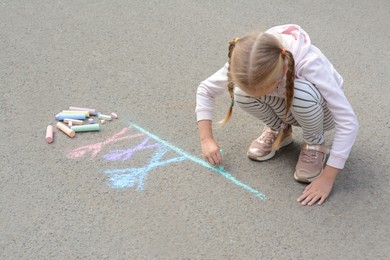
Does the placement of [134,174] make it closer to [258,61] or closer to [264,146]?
[264,146]

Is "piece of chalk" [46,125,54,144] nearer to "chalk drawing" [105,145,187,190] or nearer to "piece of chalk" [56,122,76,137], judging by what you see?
"piece of chalk" [56,122,76,137]

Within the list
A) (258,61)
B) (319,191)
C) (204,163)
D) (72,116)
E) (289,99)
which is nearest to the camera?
(258,61)

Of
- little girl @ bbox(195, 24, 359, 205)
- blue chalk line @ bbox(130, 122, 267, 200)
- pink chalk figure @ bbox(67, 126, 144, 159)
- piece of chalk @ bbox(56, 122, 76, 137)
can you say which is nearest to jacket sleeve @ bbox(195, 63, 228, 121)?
little girl @ bbox(195, 24, 359, 205)

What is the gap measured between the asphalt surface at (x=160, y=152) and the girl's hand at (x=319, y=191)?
3 cm

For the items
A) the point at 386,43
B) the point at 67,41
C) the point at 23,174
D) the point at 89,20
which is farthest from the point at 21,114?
the point at 386,43

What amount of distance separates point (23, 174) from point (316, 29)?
51.2 inches

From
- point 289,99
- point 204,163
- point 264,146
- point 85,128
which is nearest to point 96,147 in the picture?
point 85,128

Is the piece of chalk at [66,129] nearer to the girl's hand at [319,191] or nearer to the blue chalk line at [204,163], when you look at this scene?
the blue chalk line at [204,163]

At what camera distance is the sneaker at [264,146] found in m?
1.47

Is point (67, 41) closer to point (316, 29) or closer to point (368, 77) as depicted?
point (316, 29)

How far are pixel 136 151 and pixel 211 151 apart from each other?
231 mm

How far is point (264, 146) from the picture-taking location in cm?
148

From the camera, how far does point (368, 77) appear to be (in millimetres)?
1823

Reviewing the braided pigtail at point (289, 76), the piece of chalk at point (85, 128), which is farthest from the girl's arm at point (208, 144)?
the piece of chalk at point (85, 128)
